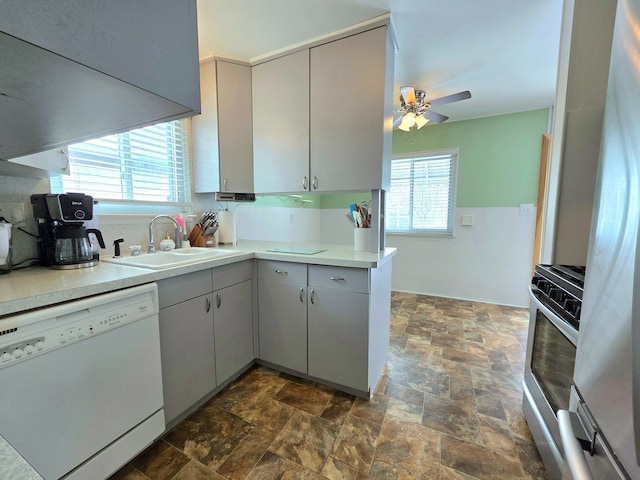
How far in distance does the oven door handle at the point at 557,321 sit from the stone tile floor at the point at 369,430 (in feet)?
2.45

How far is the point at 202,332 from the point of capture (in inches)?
59.8

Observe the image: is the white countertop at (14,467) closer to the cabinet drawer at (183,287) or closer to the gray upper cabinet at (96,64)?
the gray upper cabinet at (96,64)

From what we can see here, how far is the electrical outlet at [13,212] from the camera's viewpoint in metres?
1.24

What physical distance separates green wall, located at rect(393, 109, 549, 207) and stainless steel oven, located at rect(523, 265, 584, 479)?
7.55ft

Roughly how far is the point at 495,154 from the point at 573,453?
3569mm

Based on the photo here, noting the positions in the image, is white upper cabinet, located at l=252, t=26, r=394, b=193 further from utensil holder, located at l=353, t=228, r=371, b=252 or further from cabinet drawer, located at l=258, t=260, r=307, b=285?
cabinet drawer, located at l=258, t=260, r=307, b=285

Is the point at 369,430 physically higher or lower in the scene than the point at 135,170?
lower

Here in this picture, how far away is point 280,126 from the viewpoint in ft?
6.79

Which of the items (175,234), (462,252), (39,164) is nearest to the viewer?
(39,164)

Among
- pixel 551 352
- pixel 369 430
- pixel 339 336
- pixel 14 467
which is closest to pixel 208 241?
pixel 339 336

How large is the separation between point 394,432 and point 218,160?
7.26 ft

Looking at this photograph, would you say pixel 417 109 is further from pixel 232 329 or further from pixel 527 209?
pixel 232 329

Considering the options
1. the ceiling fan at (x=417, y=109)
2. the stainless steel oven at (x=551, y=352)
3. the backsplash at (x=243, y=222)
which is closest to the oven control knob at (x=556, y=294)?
the stainless steel oven at (x=551, y=352)

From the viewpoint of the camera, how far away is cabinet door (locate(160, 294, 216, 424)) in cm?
133
